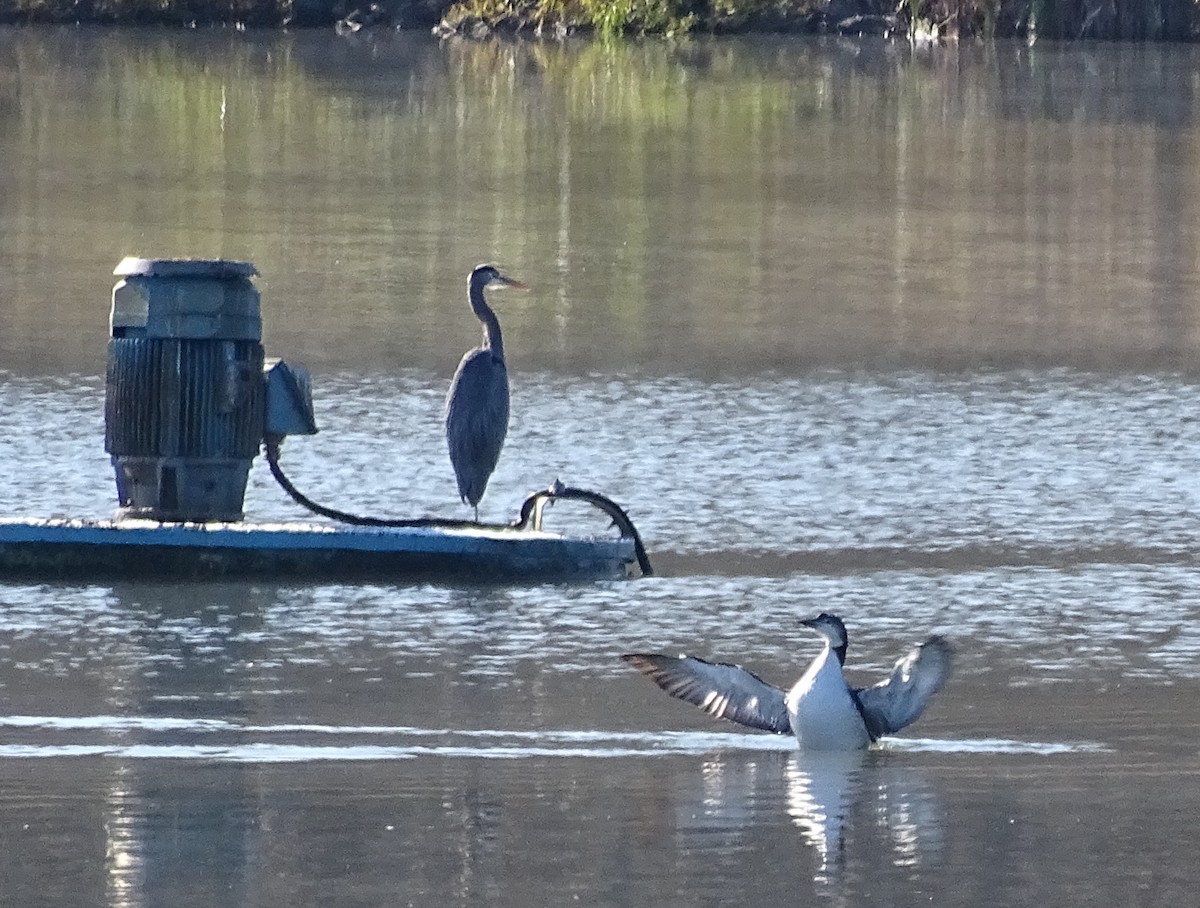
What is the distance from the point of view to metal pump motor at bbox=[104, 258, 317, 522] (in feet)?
31.2

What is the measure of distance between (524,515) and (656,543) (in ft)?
1.69

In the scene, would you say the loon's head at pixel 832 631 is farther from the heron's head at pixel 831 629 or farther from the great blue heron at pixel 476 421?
the great blue heron at pixel 476 421

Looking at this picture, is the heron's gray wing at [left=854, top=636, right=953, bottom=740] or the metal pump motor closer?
the heron's gray wing at [left=854, top=636, right=953, bottom=740]

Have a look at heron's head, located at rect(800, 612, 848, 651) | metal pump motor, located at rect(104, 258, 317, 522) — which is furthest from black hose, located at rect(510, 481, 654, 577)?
heron's head, located at rect(800, 612, 848, 651)

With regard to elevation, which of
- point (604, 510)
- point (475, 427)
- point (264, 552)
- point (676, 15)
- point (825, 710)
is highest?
point (676, 15)

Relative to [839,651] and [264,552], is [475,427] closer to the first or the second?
[264,552]

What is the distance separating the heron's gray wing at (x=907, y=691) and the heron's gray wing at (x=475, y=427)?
283 cm

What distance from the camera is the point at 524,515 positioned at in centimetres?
962

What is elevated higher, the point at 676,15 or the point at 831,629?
the point at 676,15

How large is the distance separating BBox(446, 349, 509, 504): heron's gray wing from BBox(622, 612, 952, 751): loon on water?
2.69 m

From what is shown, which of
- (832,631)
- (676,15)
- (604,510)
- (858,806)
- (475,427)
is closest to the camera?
(858,806)

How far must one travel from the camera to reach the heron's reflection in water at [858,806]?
6512 millimetres

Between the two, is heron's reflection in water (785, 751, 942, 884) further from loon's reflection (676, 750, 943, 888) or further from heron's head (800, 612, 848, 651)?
heron's head (800, 612, 848, 651)

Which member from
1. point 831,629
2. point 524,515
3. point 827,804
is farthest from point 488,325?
point 827,804
